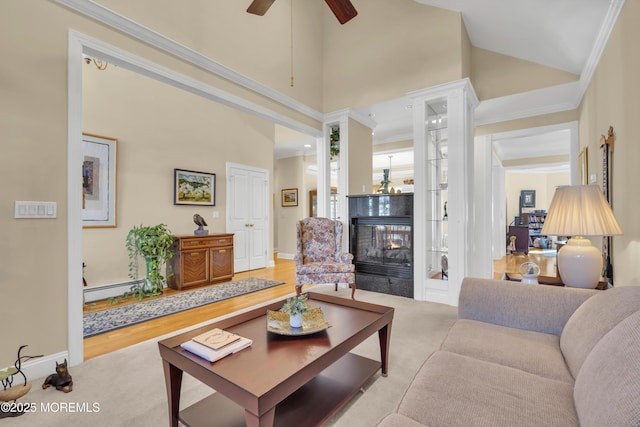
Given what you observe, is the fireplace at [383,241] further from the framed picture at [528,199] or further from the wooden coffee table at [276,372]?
the framed picture at [528,199]

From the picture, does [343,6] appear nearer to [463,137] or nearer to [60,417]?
[463,137]

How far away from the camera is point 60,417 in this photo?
1.59m

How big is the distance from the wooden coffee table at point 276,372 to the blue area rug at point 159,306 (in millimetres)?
1863

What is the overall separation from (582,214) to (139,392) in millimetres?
3013

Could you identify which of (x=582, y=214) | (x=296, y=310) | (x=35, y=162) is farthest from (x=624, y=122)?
(x=35, y=162)

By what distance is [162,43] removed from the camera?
264 cm

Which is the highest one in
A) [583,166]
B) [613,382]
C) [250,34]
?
[250,34]

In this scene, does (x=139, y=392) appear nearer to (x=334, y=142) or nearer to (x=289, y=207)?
(x=334, y=142)

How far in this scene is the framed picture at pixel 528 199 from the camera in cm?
1073

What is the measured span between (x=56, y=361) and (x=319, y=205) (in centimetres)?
343

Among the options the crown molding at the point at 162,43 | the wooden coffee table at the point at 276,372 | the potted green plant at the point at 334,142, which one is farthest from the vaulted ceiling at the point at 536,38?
the wooden coffee table at the point at 276,372

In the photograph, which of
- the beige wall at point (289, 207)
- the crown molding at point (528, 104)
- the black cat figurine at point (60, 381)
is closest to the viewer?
the black cat figurine at point (60, 381)

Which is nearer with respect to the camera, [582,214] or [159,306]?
[582,214]

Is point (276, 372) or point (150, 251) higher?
point (150, 251)
